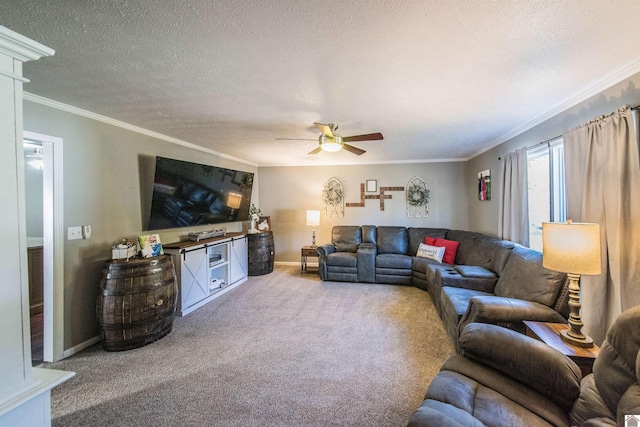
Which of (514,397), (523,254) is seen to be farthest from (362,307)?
(514,397)

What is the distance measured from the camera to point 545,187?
9.70 ft

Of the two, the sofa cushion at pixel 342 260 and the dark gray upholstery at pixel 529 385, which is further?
the sofa cushion at pixel 342 260

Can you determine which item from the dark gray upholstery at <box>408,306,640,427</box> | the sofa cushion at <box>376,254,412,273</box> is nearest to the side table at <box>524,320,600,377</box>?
the dark gray upholstery at <box>408,306,640,427</box>

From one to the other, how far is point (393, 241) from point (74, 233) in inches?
186

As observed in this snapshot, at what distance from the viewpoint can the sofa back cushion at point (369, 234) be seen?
543 cm

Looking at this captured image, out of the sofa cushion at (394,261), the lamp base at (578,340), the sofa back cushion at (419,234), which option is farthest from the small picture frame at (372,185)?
the lamp base at (578,340)

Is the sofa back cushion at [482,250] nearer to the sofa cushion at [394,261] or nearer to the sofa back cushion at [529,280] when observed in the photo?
the sofa back cushion at [529,280]

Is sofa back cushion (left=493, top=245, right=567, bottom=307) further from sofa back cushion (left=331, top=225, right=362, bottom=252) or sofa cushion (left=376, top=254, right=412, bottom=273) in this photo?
sofa back cushion (left=331, top=225, right=362, bottom=252)

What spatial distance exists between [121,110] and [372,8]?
8.50 ft

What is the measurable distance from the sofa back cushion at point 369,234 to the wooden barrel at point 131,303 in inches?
148

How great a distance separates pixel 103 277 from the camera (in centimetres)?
253

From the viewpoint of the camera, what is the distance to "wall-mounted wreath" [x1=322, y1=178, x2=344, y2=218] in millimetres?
5898

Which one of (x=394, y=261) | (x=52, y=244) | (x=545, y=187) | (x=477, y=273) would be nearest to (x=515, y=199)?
(x=545, y=187)

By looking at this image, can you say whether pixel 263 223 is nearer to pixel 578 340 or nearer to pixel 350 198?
pixel 350 198
